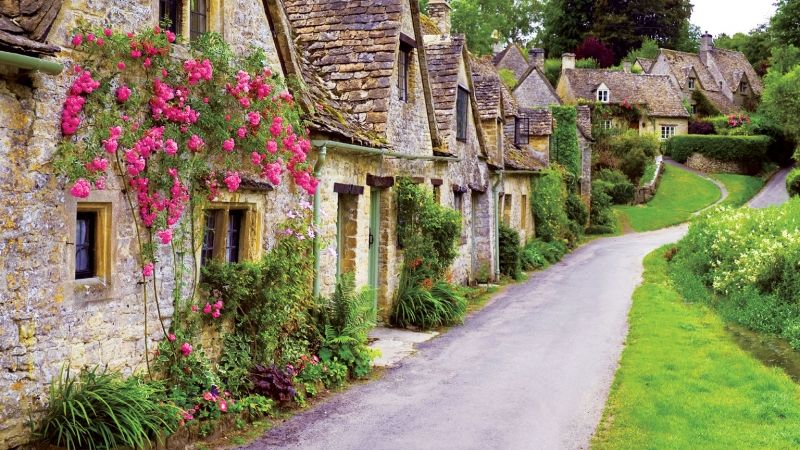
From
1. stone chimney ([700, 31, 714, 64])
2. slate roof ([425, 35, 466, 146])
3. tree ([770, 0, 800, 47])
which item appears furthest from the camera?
stone chimney ([700, 31, 714, 64])

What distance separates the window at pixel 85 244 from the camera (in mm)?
7996

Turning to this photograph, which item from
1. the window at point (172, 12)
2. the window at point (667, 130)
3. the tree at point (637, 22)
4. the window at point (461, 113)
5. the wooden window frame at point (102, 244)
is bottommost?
the wooden window frame at point (102, 244)

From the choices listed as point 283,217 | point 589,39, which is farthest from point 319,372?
point 589,39

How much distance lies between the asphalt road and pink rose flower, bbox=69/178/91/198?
43.3 m

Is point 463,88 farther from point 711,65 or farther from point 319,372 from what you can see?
point 711,65

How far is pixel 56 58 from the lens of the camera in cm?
754

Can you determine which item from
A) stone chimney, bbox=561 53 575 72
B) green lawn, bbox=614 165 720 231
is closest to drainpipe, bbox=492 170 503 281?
green lawn, bbox=614 165 720 231

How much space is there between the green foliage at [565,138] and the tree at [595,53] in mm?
40548

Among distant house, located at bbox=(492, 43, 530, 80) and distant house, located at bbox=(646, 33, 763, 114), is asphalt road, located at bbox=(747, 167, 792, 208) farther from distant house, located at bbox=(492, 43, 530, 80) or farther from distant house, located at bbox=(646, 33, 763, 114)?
distant house, located at bbox=(492, 43, 530, 80)

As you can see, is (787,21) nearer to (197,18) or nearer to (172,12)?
(197,18)

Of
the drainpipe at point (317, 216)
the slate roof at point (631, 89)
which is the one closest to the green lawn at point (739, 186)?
the slate roof at point (631, 89)

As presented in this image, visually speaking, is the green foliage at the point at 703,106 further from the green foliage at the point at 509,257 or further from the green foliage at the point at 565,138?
the green foliage at the point at 509,257

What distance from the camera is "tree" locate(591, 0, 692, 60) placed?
81.4m

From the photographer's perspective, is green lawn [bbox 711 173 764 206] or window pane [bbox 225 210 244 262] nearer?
window pane [bbox 225 210 244 262]
